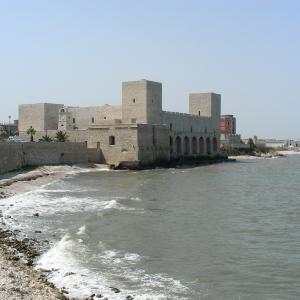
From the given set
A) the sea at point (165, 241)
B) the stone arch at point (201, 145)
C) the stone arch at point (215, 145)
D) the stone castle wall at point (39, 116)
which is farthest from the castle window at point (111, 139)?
the stone arch at point (215, 145)

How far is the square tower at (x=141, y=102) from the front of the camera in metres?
48.4

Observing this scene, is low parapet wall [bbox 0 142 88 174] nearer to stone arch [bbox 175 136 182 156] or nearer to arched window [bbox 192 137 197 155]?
stone arch [bbox 175 136 182 156]

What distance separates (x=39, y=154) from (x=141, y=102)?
547 inches

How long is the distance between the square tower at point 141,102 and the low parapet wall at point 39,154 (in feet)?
25.6

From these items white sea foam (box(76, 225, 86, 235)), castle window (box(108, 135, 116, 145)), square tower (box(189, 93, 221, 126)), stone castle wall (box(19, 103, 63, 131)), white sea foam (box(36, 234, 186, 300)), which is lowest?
white sea foam (box(36, 234, 186, 300))

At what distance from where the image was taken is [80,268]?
11.0m

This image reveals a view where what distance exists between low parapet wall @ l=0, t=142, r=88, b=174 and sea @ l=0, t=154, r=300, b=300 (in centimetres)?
680

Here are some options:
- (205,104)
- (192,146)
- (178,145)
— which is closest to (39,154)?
(178,145)

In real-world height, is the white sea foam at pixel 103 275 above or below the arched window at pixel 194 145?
below

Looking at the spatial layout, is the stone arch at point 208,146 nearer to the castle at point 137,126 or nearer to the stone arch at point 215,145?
the castle at point 137,126

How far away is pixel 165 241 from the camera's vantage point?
13883mm

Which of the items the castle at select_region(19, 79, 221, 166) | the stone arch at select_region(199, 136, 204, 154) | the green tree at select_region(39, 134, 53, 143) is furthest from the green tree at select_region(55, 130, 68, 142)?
the stone arch at select_region(199, 136, 204, 154)

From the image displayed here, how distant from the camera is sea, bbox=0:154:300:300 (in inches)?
392

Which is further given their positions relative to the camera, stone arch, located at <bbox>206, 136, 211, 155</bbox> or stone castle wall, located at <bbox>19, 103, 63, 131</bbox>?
stone arch, located at <bbox>206, 136, 211, 155</bbox>
